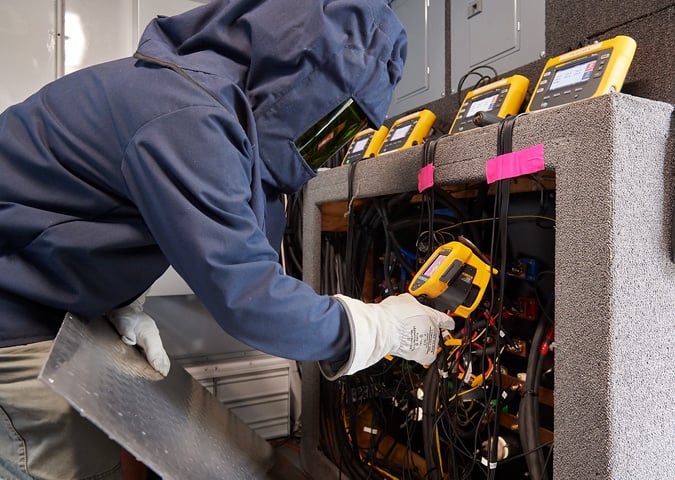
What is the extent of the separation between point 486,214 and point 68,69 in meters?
1.67

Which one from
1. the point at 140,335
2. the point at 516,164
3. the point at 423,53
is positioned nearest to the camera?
the point at 516,164

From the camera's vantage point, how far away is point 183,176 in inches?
23.8

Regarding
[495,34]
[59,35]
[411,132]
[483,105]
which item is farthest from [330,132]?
[59,35]

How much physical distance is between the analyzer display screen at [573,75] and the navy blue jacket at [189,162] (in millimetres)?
373

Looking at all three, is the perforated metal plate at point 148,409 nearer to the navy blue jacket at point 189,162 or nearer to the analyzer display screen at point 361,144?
the navy blue jacket at point 189,162

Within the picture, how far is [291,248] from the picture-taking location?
1.94 meters

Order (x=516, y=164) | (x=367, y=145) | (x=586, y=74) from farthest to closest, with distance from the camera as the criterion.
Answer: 1. (x=367, y=145)
2. (x=586, y=74)
3. (x=516, y=164)

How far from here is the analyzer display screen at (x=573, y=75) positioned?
89 centimetres

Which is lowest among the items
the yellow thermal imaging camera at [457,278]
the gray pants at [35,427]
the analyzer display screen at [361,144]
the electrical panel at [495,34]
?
the gray pants at [35,427]

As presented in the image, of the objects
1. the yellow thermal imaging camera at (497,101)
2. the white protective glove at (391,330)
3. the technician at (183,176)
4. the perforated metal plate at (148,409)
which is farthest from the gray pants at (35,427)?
the yellow thermal imaging camera at (497,101)

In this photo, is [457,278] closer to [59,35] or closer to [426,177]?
[426,177]

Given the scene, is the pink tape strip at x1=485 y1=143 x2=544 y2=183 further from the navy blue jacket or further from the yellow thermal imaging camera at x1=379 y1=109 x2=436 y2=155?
the yellow thermal imaging camera at x1=379 y1=109 x2=436 y2=155

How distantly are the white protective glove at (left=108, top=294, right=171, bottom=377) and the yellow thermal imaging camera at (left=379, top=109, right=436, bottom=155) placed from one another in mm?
849

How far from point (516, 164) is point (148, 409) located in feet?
2.63
